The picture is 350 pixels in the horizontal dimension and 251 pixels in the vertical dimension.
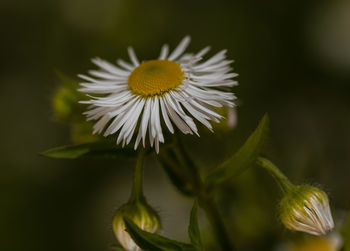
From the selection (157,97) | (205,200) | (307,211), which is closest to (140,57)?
(157,97)

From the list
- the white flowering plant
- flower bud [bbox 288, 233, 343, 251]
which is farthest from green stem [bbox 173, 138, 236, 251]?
flower bud [bbox 288, 233, 343, 251]

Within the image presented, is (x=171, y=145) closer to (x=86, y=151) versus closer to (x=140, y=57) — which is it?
(x=86, y=151)

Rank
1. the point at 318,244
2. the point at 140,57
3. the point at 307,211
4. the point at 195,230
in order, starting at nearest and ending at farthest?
the point at 195,230 < the point at 307,211 < the point at 318,244 < the point at 140,57

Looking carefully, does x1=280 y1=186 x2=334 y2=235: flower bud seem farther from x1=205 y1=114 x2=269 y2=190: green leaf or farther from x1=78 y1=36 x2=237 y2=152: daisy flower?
x1=78 y1=36 x2=237 y2=152: daisy flower

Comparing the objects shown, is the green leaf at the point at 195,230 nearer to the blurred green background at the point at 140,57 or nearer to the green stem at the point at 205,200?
the green stem at the point at 205,200

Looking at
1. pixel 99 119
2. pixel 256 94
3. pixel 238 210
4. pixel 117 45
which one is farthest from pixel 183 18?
pixel 99 119

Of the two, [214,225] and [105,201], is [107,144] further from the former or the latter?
[105,201]

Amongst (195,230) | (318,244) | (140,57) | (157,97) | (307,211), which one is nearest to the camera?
(195,230)
